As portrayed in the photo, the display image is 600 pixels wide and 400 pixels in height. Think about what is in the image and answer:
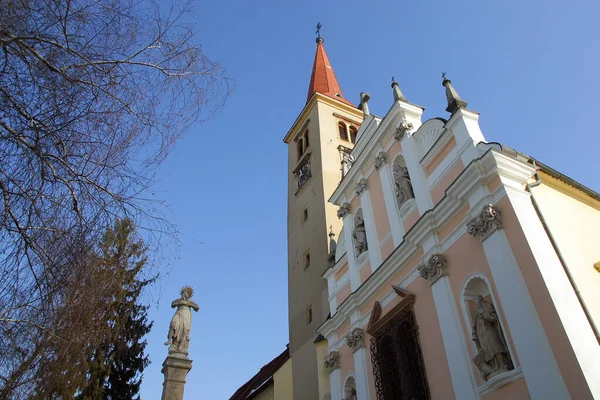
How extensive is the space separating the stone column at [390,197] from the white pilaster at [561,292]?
12.6ft

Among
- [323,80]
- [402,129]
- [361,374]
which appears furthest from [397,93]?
[323,80]

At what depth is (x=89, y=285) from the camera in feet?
18.0

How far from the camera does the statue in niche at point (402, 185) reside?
13.4 meters

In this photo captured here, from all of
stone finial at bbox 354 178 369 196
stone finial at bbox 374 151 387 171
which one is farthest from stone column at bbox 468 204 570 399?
stone finial at bbox 354 178 369 196

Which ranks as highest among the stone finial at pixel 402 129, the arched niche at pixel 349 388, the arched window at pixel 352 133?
the arched window at pixel 352 133

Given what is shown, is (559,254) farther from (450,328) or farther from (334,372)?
(334,372)

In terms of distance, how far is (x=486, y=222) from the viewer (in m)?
9.89

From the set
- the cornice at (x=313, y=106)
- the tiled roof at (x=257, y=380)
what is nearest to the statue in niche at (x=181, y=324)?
the tiled roof at (x=257, y=380)

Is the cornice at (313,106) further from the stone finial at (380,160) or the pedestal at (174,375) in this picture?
the pedestal at (174,375)

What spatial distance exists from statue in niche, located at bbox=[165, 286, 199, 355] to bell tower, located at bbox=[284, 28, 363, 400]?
602cm

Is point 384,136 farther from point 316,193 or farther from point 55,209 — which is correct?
point 55,209

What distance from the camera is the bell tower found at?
57.9 ft

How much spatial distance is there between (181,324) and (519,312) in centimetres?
682

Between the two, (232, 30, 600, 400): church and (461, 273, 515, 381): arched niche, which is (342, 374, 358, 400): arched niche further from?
(461, 273, 515, 381): arched niche
